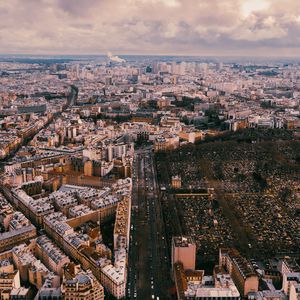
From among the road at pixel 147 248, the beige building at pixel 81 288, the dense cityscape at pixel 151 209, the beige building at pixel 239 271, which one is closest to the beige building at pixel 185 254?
the dense cityscape at pixel 151 209

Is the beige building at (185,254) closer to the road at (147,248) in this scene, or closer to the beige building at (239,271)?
the road at (147,248)

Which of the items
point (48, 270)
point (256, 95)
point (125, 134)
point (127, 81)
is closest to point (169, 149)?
point (125, 134)

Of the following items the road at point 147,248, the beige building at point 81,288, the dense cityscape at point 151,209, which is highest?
the beige building at point 81,288

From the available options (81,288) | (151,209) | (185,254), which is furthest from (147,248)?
(81,288)

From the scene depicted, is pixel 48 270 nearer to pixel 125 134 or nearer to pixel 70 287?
pixel 70 287

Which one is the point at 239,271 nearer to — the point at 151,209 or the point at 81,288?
the point at 81,288

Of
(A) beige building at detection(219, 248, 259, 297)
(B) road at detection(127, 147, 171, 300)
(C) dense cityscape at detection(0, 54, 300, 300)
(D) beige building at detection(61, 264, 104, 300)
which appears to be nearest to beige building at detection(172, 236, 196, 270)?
(C) dense cityscape at detection(0, 54, 300, 300)

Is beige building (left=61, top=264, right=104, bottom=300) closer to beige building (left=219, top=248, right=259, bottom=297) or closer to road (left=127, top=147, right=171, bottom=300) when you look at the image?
road (left=127, top=147, right=171, bottom=300)

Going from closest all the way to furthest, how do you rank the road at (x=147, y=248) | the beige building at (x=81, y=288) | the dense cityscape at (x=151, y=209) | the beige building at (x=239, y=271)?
the beige building at (x=81, y=288)
the beige building at (x=239, y=271)
the dense cityscape at (x=151, y=209)
the road at (x=147, y=248)
